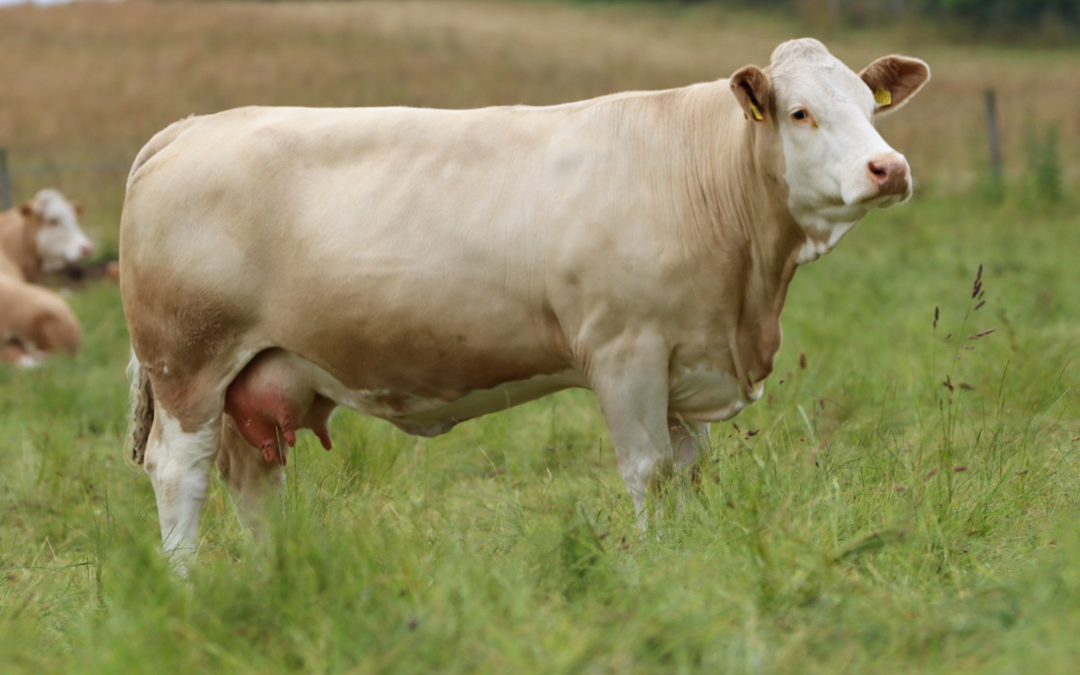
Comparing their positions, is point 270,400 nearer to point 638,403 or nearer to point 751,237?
point 638,403

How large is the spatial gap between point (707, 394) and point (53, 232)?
8859 millimetres

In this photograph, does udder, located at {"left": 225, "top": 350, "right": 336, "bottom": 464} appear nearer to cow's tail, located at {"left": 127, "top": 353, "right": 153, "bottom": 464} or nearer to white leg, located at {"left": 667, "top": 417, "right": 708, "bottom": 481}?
cow's tail, located at {"left": 127, "top": 353, "right": 153, "bottom": 464}

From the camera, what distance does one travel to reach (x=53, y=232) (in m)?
10.8

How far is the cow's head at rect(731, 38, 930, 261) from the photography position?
3.28 metres

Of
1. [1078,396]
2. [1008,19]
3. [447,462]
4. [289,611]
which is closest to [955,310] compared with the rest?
[1078,396]

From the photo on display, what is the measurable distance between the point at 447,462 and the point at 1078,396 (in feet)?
8.49

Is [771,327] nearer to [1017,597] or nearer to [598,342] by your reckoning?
[598,342]

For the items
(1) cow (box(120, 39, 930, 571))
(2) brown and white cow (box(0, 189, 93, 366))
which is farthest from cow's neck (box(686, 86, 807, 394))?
(2) brown and white cow (box(0, 189, 93, 366))

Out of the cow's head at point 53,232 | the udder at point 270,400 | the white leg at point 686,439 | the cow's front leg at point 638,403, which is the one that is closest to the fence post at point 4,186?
the cow's head at point 53,232

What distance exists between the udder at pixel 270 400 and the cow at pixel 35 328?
5.03 m

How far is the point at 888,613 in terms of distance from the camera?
264cm

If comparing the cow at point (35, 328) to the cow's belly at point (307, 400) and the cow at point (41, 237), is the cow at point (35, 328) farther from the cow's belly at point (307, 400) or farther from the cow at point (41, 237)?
the cow's belly at point (307, 400)

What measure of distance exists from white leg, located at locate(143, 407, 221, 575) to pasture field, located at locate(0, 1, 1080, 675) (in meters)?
0.10

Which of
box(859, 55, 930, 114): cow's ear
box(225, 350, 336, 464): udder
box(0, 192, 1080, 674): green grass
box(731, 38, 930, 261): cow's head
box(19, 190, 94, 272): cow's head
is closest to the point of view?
box(0, 192, 1080, 674): green grass
